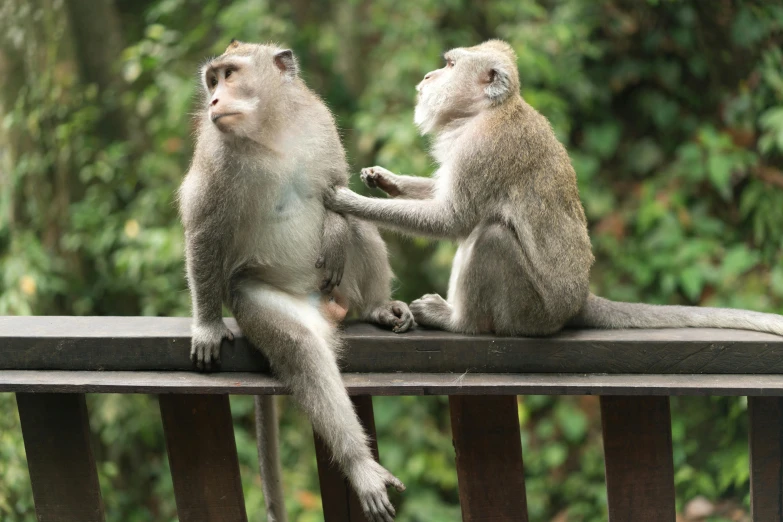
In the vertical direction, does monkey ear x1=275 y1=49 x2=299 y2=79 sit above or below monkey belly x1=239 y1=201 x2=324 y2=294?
above

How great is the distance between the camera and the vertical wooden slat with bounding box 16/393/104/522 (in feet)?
8.80

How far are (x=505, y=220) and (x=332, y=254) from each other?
24.9 inches

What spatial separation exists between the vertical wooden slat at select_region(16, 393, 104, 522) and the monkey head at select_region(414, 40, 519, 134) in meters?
1.68

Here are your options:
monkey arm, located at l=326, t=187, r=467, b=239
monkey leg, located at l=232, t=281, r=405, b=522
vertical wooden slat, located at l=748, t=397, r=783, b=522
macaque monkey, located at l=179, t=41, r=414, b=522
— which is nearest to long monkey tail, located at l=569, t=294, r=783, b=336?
vertical wooden slat, located at l=748, t=397, r=783, b=522

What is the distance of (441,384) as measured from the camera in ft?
8.42

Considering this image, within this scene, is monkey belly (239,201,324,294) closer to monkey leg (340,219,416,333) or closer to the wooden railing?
monkey leg (340,219,416,333)

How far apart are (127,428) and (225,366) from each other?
3.29 metres

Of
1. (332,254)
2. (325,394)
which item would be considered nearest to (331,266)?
(332,254)

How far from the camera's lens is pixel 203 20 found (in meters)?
6.62

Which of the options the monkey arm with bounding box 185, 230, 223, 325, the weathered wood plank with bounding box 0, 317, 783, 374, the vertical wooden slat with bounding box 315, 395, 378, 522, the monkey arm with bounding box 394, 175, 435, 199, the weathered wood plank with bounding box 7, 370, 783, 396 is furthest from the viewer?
the monkey arm with bounding box 394, 175, 435, 199

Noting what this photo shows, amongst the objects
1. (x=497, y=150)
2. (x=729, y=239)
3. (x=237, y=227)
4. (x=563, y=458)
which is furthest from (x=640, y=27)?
(x=237, y=227)

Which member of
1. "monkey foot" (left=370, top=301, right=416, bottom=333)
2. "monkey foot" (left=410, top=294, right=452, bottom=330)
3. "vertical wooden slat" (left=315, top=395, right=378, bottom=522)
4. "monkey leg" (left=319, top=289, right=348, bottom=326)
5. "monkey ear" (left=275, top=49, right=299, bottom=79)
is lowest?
"vertical wooden slat" (left=315, top=395, right=378, bottom=522)

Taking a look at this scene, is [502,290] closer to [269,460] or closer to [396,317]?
[396,317]

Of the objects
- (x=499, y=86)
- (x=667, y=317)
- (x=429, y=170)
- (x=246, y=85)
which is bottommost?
(x=667, y=317)
